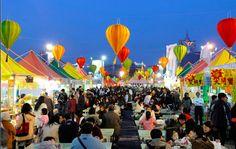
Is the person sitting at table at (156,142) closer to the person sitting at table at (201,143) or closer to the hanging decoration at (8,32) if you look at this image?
the person sitting at table at (201,143)

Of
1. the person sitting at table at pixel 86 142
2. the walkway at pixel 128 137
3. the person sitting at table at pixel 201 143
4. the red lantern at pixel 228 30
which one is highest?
the red lantern at pixel 228 30

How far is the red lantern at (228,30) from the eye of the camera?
10.4m

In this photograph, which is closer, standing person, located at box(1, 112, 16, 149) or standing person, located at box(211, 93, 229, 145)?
standing person, located at box(1, 112, 16, 149)

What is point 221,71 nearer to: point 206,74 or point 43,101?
point 206,74

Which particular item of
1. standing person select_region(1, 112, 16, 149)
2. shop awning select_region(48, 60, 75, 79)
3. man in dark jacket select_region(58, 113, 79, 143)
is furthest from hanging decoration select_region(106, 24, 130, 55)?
shop awning select_region(48, 60, 75, 79)

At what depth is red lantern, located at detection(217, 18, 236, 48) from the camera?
34.2ft

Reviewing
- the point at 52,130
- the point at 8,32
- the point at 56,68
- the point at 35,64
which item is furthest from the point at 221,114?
the point at 56,68

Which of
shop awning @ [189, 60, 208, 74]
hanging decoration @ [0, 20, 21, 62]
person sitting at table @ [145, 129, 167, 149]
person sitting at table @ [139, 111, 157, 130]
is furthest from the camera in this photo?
shop awning @ [189, 60, 208, 74]

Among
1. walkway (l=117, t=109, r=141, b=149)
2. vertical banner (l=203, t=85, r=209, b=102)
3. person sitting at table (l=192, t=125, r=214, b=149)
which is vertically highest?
vertical banner (l=203, t=85, r=209, b=102)

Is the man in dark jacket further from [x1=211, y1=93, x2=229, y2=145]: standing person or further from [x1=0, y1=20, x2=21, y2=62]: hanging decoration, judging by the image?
[x1=0, y1=20, x2=21, y2=62]: hanging decoration

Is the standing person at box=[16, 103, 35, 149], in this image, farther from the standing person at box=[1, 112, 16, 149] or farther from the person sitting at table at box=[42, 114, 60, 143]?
the standing person at box=[1, 112, 16, 149]

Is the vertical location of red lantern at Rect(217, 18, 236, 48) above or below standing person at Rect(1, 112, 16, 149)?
above

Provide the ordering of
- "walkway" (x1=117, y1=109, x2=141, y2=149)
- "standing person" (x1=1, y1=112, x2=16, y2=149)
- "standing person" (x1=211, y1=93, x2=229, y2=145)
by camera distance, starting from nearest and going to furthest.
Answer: "standing person" (x1=1, y1=112, x2=16, y2=149), "standing person" (x1=211, y1=93, x2=229, y2=145), "walkway" (x1=117, y1=109, x2=141, y2=149)

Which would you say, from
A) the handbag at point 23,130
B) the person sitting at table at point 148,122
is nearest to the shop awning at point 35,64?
the person sitting at table at point 148,122
